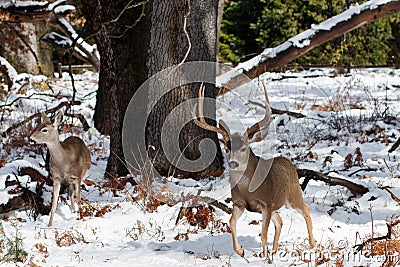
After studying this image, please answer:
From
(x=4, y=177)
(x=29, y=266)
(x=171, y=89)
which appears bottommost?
(x=29, y=266)

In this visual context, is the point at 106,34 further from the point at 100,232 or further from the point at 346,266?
the point at 346,266

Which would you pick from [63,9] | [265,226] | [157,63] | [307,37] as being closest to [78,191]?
[157,63]

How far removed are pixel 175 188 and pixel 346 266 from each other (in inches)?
109

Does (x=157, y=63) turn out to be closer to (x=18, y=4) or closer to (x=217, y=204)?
(x=217, y=204)

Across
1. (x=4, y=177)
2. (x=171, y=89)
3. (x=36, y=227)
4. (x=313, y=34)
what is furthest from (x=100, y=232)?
(x=313, y=34)

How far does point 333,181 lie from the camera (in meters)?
6.65

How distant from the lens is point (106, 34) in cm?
816

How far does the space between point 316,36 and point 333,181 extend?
380 cm

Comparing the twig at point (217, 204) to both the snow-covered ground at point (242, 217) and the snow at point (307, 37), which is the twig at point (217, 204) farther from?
the snow at point (307, 37)

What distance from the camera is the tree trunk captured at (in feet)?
24.4

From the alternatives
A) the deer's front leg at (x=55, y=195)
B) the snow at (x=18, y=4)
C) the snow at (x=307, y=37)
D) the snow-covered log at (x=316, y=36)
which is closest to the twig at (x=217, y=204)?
the deer's front leg at (x=55, y=195)

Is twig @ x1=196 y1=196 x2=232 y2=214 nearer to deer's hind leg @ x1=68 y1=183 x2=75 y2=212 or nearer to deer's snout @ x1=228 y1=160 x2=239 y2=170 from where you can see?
deer's snout @ x1=228 y1=160 x2=239 y2=170

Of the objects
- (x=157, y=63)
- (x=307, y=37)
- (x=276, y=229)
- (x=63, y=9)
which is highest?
(x=63, y=9)

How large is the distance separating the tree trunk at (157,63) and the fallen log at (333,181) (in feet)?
4.57
